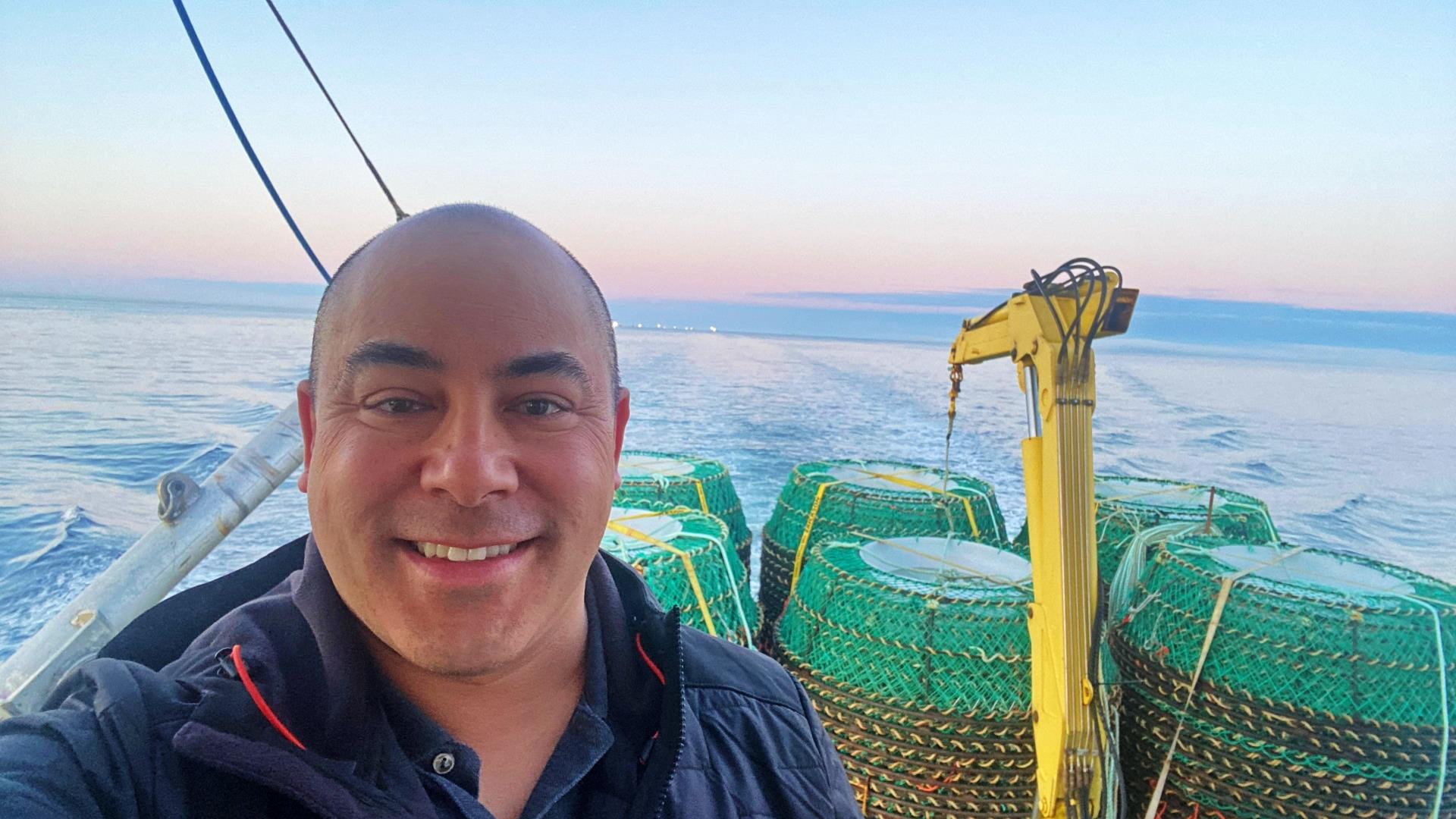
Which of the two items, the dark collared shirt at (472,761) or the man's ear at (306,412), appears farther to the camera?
the man's ear at (306,412)

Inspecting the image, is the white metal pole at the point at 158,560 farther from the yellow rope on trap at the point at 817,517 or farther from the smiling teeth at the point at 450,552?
the yellow rope on trap at the point at 817,517

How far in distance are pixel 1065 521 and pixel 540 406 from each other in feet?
8.92

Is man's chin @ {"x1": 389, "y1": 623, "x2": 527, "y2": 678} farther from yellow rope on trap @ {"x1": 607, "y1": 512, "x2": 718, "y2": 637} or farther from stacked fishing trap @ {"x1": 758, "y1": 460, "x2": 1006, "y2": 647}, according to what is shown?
stacked fishing trap @ {"x1": 758, "y1": 460, "x2": 1006, "y2": 647}

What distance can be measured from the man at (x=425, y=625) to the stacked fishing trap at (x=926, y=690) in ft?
6.43

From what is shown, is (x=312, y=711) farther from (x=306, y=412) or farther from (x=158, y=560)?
(x=158, y=560)

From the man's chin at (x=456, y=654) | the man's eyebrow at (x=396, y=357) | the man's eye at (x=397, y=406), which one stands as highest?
the man's eyebrow at (x=396, y=357)

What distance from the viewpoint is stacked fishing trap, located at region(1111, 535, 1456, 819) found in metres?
2.65

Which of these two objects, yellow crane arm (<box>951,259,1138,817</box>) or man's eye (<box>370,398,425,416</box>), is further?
yellow crane arm (<box>951,259,1138,817</box>)

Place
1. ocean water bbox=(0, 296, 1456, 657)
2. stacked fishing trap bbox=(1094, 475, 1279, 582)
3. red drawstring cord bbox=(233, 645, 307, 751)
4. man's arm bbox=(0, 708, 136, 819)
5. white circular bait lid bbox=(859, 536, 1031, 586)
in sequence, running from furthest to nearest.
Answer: ocean water bbox=(0, 296, 1456, 657), stacked fishing trap bbox=(1094, 475, 1279, 582), white circular bait lid bbox=(859, 536, 1031, 586), red drawstring cord bbox=(233, 645, 307, 751), man's arm bbox=(0, 708, 136, 819)

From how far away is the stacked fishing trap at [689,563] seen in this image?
2.99 m

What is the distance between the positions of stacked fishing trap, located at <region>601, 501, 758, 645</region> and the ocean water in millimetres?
5200

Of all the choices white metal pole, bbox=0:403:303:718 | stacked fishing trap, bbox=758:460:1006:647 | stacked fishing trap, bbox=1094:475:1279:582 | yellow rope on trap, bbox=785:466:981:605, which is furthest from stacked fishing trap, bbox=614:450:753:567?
stacked fishing trap, bbox=1094:475:1279:582

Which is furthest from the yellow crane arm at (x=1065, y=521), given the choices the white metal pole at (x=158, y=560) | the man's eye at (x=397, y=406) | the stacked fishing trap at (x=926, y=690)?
the white metal pole at (x=158, y=560)

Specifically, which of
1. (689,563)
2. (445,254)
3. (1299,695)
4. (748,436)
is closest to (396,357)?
(445,254)
